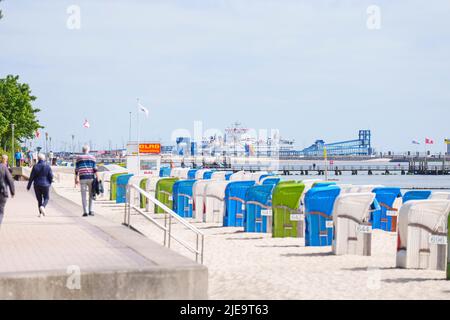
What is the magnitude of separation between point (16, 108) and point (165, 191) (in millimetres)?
52775

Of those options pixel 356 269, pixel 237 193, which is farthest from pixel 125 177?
pixel 356 269

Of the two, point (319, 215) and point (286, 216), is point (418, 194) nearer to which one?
point (286, 216)

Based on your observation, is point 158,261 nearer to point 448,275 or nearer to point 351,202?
point 448,275

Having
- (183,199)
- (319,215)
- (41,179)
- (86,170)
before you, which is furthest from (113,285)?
(183,199)

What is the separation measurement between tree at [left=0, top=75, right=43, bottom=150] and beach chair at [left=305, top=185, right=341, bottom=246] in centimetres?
5918

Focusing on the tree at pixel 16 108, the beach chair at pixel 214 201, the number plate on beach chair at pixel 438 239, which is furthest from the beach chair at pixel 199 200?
the tree at pixel 16 108

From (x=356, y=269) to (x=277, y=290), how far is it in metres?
2.63

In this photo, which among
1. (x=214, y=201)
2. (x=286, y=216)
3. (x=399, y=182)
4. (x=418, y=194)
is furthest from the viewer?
(x=399, y=182)

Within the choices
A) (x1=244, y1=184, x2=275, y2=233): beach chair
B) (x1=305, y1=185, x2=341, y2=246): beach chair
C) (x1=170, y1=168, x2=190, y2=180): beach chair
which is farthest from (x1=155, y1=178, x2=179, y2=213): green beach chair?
(x1=170, y1=168, x2=190, y2=180): beach chair

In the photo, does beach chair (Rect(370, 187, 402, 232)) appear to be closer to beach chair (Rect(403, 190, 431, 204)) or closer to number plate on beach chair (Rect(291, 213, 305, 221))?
beach chair (Rect(403, 190, 431, 204))

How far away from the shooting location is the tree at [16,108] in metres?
76.4

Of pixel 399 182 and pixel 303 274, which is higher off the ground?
pixel 303 274

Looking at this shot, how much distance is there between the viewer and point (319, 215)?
57.0ft

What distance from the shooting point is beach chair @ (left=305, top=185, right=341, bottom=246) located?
1728 centimetres
